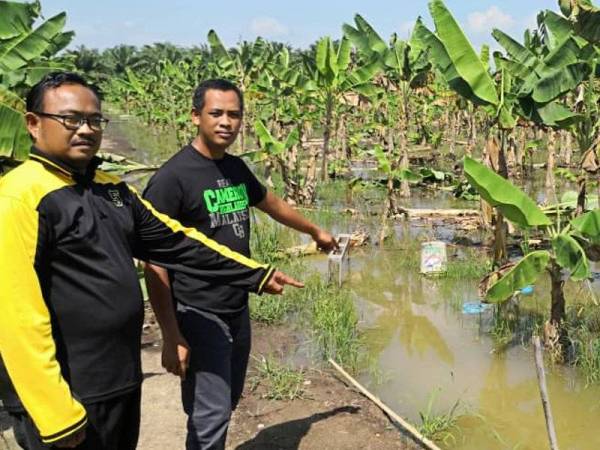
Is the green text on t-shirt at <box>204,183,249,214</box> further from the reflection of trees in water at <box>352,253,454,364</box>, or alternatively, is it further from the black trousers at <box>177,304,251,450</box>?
the reflection of trees in water at <box>352,253,454,364</box>

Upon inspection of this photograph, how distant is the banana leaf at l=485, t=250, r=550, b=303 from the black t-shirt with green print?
249 centimetres

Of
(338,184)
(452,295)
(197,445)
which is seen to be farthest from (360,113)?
(197,445)

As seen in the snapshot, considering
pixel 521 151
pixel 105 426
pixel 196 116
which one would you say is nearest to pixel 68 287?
pixel 105 426

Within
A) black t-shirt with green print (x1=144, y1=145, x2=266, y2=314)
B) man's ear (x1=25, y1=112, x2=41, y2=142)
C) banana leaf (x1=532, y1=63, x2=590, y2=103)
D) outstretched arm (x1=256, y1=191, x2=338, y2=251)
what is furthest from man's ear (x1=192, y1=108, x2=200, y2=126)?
banana leaf (x1=532, y1=63, x2=590, y2=103)

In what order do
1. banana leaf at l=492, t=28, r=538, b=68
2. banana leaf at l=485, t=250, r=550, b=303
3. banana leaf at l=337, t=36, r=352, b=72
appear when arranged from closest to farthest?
1. banana leaf at l=485, t=250, r=550, b=303
2. banana leaf at l=492, t=28, r=538, b=68
3. banana leaf at l=337, t=36, r=352, b=72

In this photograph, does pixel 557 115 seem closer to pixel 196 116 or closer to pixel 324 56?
pixel 196 116

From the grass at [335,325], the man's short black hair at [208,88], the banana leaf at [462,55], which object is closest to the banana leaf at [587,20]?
the banana leaf at [462,55]

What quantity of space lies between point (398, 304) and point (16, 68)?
16.1 ft

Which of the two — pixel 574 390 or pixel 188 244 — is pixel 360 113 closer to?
pixel 574 390

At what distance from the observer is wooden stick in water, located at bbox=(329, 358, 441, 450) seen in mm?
3801

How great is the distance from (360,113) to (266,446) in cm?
2329

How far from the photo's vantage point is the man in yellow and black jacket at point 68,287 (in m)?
1.78

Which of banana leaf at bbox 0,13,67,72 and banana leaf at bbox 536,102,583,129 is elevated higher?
banana leaf at bbox 0,13,67,72

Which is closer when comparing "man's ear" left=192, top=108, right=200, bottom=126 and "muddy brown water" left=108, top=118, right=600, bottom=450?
"man's ear" left=192, top=108, right=200, bottom=126
